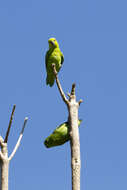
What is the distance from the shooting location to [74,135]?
543 cm

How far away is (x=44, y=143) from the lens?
234 inches

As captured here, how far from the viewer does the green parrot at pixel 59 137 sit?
560 cm

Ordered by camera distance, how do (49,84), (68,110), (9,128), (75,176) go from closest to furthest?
1. (75,176)
2. (68,110)
3. (9,128)
4. (49,84)

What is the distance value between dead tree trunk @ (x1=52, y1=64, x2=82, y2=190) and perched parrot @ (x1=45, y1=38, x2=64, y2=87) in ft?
5.87

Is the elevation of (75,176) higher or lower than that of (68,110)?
lower

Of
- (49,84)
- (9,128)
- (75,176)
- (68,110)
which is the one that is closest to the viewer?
(75,176)

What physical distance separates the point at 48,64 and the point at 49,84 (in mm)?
434

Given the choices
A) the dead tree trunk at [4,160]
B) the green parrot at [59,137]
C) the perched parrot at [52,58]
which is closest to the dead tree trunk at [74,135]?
the green parrot at [59,137]

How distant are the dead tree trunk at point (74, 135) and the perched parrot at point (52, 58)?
179 centimetres

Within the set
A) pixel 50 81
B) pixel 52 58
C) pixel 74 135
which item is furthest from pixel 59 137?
pixel 52 58

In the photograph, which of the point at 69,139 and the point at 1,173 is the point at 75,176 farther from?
the point at 1,173

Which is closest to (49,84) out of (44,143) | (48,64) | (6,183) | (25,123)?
(48,64)

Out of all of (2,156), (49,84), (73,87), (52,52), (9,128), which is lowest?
(2,156)

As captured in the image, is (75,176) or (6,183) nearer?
(75,176)
